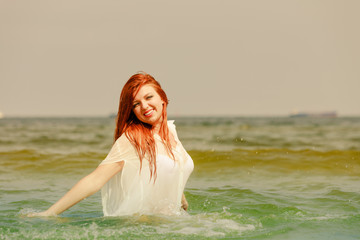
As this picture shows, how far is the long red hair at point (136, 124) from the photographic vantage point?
4113mm

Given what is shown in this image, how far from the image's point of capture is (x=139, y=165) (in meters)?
4.12

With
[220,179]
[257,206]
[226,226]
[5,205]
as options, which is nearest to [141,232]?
[226,226]

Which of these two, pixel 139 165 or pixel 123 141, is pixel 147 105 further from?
pixel 139 165

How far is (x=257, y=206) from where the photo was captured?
6.30m

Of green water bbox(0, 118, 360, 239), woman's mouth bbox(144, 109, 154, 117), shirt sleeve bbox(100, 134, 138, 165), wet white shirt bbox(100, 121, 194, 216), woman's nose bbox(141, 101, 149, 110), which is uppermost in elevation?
woman's nose bbox(141, 101, 149, 110)

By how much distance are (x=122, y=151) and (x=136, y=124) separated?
1.00 ft

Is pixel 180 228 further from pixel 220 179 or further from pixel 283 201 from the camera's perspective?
pixel 220 179

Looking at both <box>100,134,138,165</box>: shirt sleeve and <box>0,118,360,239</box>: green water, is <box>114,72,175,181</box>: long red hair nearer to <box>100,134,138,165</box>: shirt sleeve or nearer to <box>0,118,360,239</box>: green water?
<box>100,134,138,165</box>: shirt sleeve

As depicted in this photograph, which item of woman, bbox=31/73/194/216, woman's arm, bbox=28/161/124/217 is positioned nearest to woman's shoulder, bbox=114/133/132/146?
woman, bbox=31/73/194/216

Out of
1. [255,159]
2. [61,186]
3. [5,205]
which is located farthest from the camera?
[255,159]

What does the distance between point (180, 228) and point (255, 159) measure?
7.94m

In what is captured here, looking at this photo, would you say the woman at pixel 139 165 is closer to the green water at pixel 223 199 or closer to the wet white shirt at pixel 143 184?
the wet white shirt at pixel 143 184

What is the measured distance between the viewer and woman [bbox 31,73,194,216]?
4.07 m

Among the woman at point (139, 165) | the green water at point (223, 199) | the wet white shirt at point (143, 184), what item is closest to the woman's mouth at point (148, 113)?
the woman at point (139, 165)
